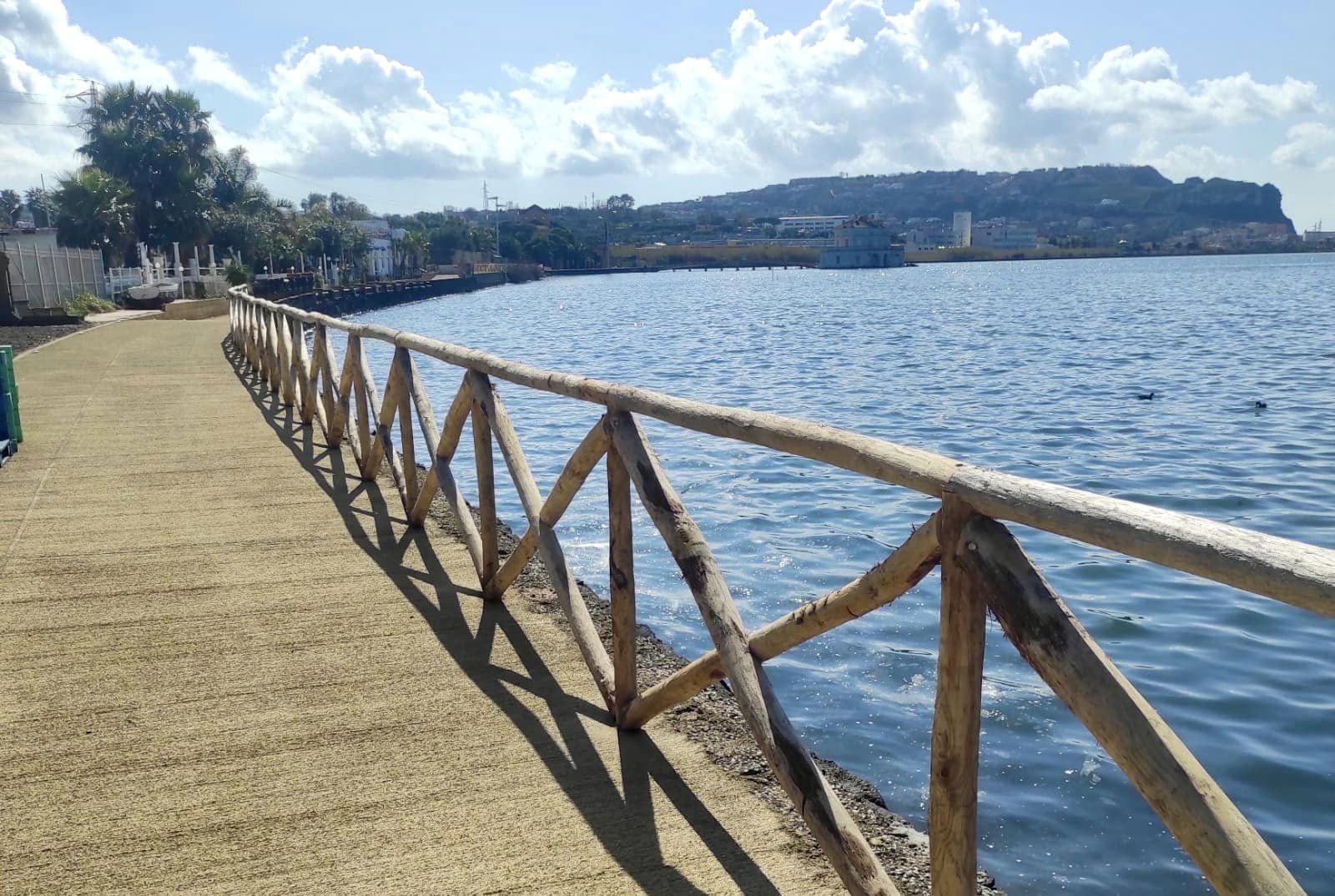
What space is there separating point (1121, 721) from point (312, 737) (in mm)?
2961

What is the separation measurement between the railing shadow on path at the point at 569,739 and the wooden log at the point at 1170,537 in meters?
1.40

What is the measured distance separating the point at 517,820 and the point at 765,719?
2.94 feet

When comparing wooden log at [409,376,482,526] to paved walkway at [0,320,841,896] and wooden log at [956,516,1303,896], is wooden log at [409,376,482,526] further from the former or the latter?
wooden log at [956,516,1303,896]

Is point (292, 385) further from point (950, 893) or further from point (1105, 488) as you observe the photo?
point (950, 893)

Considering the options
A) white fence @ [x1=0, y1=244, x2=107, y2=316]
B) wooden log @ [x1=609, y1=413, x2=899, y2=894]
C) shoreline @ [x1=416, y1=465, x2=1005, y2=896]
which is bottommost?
shoreline @ [x1=416, y1=465, x2=1005, y2=896]

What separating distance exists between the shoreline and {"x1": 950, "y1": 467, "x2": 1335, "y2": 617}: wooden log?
133 centimetres

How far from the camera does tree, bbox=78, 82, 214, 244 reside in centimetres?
6150

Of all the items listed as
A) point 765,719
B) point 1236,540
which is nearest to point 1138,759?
point 1236,540

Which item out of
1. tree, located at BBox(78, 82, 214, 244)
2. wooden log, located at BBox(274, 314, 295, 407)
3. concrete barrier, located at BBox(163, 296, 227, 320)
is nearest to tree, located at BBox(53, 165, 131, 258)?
tree, located at BBox(78, 82, 214, 244)

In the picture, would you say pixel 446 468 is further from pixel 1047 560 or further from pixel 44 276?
pixel 44 276

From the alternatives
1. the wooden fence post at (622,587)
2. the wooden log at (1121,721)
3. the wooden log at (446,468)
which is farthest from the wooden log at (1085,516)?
the wooden log at (446,468)

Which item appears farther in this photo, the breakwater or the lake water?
the breakwater

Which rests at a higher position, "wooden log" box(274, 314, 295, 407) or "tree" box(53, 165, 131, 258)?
"tree" box(53, 165, 131, 258)

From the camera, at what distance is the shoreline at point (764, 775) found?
3.24m
